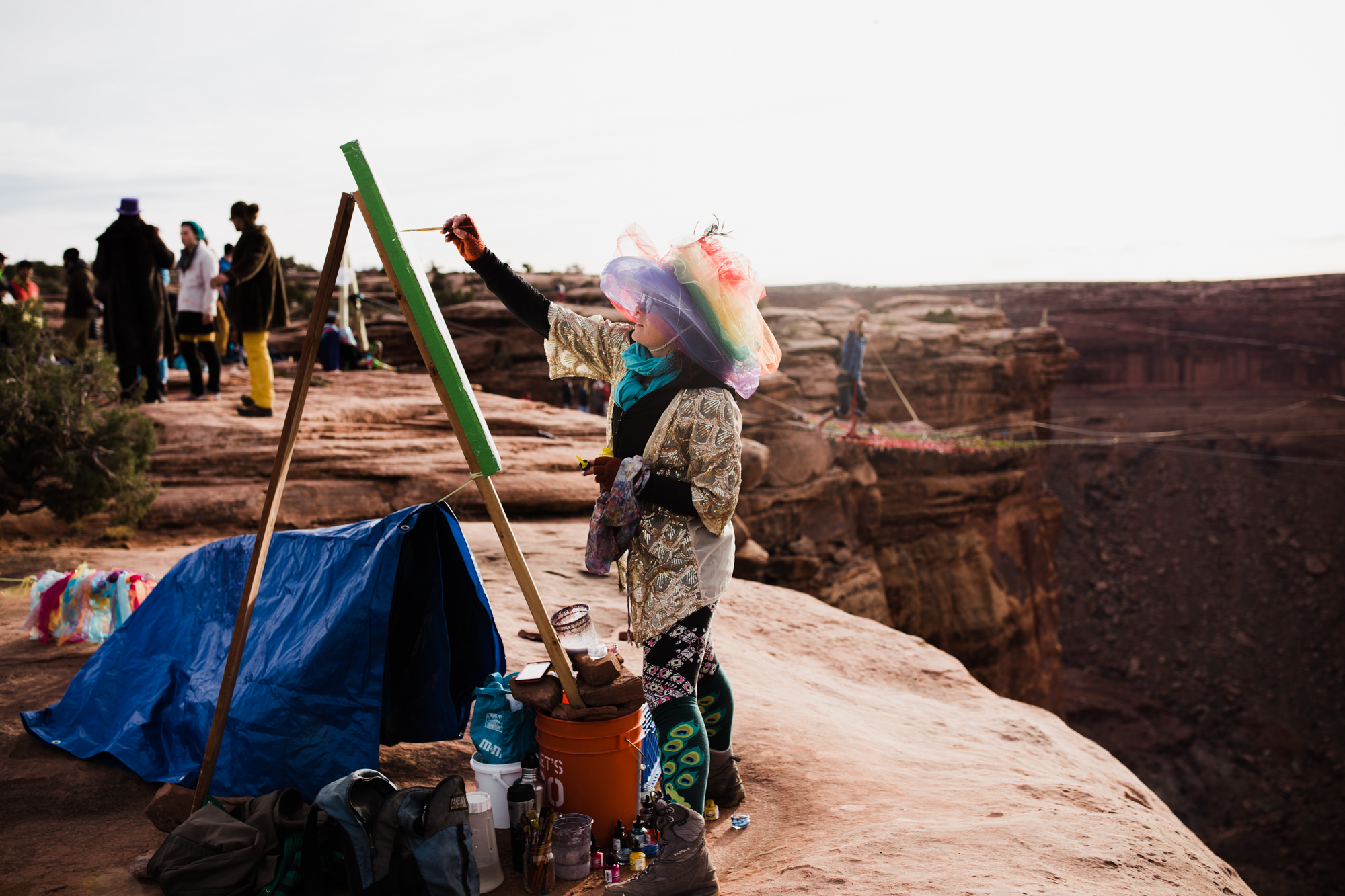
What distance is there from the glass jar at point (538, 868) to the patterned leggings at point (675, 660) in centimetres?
57

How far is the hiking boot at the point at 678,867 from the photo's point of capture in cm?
250

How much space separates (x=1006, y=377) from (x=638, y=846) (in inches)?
918

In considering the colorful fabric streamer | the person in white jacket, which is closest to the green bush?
the person in white jacket

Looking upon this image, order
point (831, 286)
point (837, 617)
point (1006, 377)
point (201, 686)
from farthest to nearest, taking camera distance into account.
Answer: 1. point (831, 286)
2. point (1006, 377)
3. point (837, 617)
4. point (201, 686)

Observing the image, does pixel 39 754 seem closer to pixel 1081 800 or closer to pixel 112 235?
A: pixel 1081 800

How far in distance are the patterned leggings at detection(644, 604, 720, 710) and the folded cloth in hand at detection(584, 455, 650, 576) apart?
1.04ft

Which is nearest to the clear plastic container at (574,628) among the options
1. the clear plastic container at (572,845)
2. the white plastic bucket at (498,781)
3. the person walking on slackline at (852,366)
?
the white plastic bucket at (498,781)

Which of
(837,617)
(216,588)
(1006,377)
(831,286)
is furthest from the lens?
(831,286)

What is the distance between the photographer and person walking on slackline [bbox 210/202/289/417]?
7883 mm

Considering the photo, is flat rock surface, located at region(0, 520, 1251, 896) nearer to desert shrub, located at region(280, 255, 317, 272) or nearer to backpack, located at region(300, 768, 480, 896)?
backpack, located at region(300, 768, 480, 896)

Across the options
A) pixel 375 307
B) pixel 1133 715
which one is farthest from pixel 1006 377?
pixel 375 307

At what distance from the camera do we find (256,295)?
8.27m

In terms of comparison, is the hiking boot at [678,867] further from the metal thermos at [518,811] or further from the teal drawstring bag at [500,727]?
the teal drawstring bag at [500,727]

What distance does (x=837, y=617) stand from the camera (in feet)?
23.5
